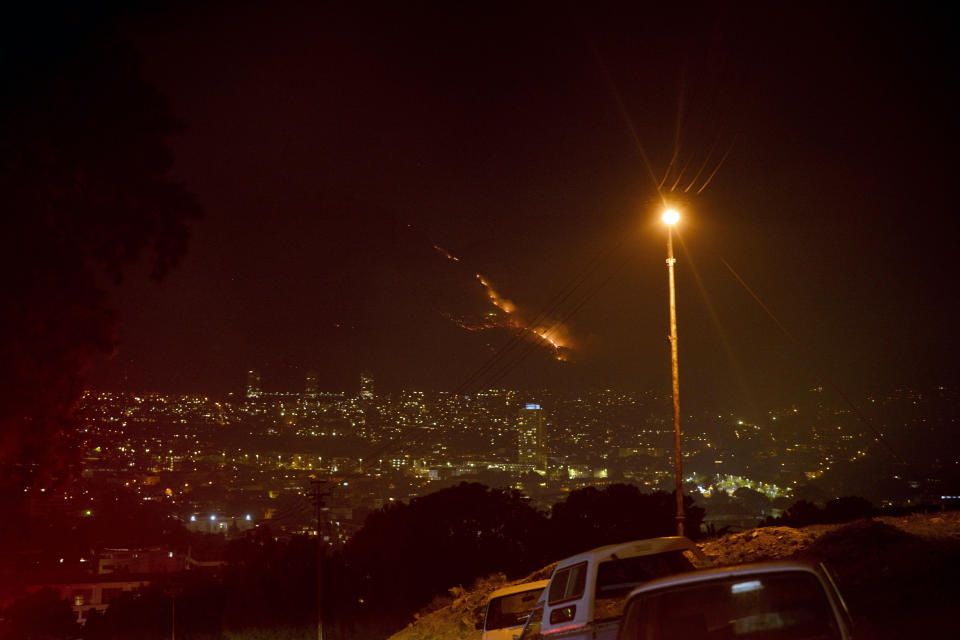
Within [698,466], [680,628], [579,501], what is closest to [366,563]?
[579,501]

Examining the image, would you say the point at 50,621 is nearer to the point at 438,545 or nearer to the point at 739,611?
the point at 438,545

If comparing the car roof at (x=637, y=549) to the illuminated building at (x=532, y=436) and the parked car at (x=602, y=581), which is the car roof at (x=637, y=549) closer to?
the parked car at (x=602, y=581)

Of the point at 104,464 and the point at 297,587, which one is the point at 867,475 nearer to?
the point at 297,587

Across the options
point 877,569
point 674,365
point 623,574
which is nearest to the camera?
point 623,574

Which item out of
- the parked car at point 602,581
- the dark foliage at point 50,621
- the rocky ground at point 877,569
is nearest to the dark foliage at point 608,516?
the rocky ground at point 877,569

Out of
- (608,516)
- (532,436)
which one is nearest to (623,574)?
(608,516)

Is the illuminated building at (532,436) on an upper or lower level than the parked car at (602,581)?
upper
